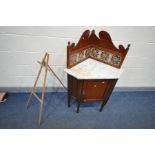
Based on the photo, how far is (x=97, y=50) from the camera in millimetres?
2049

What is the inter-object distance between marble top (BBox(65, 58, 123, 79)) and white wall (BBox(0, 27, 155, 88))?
388mm

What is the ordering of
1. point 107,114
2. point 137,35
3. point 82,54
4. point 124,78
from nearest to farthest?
point 82,54
point 137,35
point 107,114
point 124,78

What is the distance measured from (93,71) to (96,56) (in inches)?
12.0

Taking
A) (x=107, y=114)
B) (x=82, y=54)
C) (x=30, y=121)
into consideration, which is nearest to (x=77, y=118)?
(x=107, y=114)

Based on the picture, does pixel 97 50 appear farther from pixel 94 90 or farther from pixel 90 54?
pixel 94 90

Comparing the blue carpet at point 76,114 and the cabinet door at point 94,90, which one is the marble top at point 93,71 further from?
the blue carpet at point 76,114

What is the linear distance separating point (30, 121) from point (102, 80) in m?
1.12

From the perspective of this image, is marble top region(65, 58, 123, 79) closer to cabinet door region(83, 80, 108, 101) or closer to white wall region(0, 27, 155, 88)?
cabinet door region(83, 80, 108, 101)

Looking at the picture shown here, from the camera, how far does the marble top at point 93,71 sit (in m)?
1.78

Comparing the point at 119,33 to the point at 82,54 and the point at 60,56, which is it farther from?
the point at 60,56

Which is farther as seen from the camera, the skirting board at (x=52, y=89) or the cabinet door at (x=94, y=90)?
the skirting board at (x=52, y=89)

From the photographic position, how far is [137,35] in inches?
86.1

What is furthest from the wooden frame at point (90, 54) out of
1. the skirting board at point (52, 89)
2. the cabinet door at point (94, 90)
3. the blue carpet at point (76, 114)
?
the skirting board at point (52, 89)

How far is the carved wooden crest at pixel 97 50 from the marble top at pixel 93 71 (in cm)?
5
